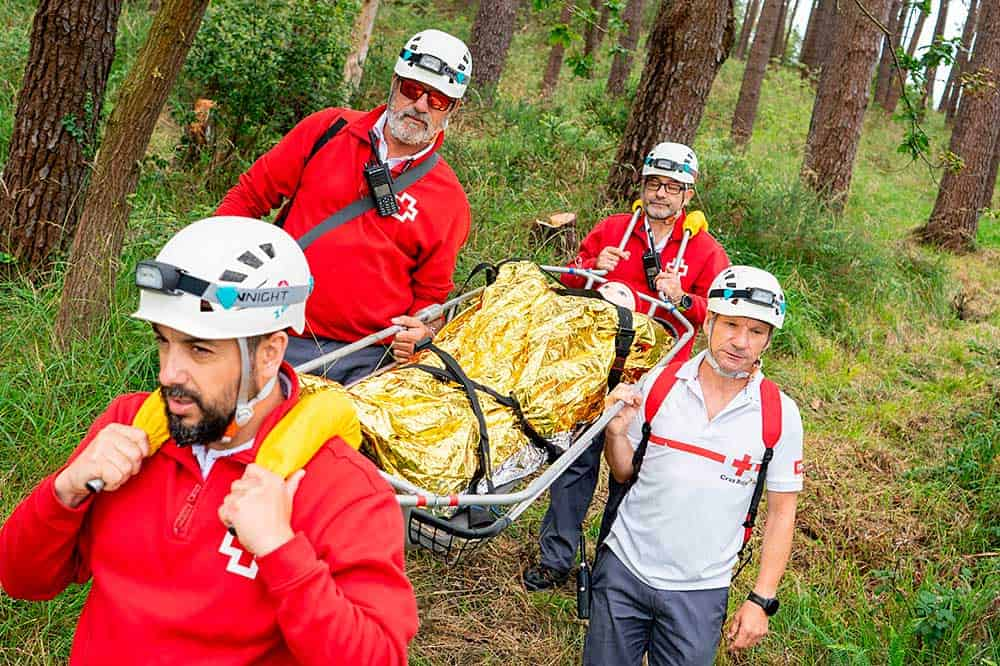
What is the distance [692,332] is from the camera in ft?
15.8

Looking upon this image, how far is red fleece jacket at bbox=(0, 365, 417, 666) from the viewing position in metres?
2.05

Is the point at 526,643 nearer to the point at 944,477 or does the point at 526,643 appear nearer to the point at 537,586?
the point at 537,586

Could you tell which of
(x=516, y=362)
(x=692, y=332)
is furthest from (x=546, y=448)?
(x=692, y=332)

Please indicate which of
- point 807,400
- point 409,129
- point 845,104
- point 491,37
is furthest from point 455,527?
point 491,37

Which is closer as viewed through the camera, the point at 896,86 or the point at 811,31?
the point at 896,86

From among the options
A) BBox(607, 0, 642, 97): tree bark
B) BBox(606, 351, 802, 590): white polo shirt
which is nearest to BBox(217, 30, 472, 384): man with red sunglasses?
BBox(606, 351, 802, 590): white polo shirt

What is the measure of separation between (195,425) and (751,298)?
234 cm

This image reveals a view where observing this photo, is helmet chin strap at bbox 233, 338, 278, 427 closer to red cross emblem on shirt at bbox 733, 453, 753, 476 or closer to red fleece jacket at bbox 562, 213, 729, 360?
red cross emblem on shirt at bbox 733, 453, 753, 476

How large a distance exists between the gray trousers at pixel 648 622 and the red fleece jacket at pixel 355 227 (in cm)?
151

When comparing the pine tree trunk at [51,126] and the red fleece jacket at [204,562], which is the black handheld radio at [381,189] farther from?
the pine tree trunk at [51,126]

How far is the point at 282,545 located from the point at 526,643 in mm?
3075

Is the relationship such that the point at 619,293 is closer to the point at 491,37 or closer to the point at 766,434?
the point at 766,434

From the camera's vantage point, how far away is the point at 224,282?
2.20m

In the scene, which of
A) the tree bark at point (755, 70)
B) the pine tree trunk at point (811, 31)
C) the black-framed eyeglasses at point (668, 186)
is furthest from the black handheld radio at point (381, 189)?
the pine tree trunk at point (811, 31)
